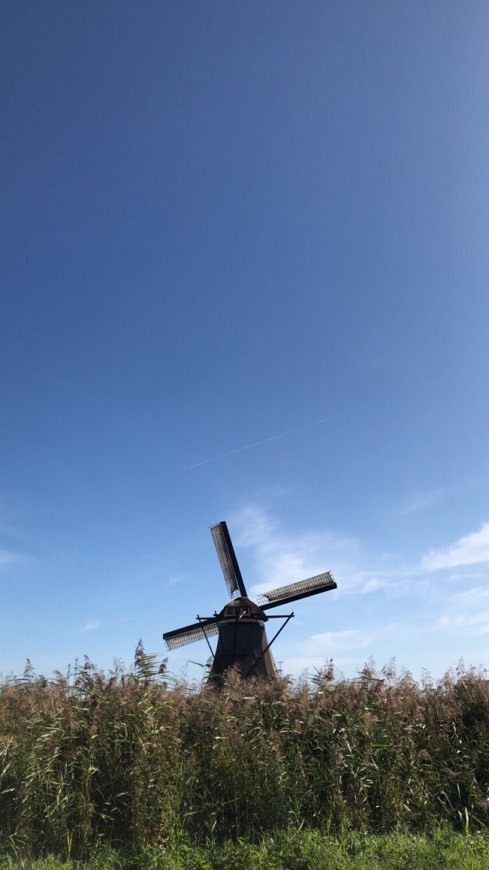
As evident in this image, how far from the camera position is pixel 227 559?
23672 millimetres

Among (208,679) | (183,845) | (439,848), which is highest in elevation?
(208,679)

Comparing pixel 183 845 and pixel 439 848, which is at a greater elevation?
pixel 183 845

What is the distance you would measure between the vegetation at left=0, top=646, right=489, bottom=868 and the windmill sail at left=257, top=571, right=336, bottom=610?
1350 centimetres

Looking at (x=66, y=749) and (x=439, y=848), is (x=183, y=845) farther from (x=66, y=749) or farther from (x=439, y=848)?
(x=439, y=848)

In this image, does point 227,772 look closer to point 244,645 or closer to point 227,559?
point 244,645

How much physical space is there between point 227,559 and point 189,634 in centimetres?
349

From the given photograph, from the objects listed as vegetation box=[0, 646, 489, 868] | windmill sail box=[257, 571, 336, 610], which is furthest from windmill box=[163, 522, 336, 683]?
vegetation box=[0, 646, 489, 868]

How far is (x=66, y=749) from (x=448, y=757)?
16.0 feet

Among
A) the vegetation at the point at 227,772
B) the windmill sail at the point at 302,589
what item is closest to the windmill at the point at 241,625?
the windmill sail at the point at 302,589

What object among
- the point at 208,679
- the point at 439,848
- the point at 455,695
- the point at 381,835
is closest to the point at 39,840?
the point at 208,679

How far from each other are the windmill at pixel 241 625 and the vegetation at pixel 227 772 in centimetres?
836

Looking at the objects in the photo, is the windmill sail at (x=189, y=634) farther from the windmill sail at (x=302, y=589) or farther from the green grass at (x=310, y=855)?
the green grass at (x=310, y=855)

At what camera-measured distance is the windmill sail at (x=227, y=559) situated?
22.6 meters

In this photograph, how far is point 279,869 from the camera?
526cm
